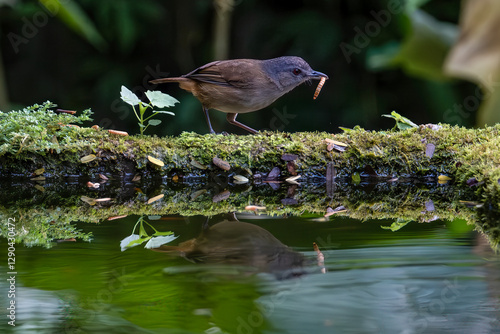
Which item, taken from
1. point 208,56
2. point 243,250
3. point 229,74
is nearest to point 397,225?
point 243,250

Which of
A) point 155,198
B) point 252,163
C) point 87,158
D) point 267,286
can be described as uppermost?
point 87,158

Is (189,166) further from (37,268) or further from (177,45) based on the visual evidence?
(177,45)

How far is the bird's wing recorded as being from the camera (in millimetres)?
3592

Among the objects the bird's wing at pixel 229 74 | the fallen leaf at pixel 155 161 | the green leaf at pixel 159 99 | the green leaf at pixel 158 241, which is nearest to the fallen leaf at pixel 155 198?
the fallen leaf at pixel 155 161

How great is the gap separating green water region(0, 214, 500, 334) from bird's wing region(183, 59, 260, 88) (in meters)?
1.93

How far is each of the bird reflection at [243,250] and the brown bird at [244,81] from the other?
5.69 ft

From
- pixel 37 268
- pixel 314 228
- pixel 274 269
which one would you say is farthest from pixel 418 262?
pixel 37 268

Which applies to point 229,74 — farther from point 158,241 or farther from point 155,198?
point 158,241

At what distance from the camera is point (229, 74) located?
142 inches

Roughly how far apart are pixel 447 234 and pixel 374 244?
0.29m

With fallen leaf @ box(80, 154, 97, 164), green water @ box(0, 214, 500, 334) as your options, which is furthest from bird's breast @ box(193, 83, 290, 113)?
green water @ box(0, 214, 500, 334)

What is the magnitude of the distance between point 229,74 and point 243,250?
2182 mm

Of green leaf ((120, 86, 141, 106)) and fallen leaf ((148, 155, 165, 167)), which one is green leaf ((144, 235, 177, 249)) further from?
green leaf ((120, 86, 141, 106))

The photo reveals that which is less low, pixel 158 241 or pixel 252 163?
pixel 252 163
